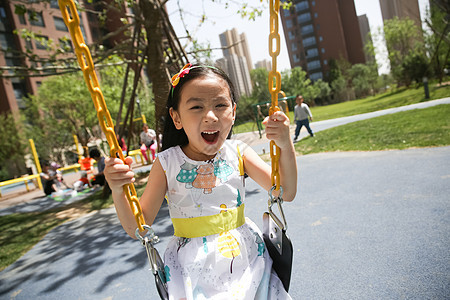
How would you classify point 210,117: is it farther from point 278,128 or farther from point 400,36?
point 400,36

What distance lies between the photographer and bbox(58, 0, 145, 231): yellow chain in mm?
1091

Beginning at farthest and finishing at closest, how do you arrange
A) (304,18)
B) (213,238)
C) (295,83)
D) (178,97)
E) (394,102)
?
(304,18)
(295,83)
(394,102)
(178,97)
(213,238)

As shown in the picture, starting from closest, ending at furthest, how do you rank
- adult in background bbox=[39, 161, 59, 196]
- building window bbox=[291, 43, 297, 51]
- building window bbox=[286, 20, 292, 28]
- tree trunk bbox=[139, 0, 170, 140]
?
tree trunk bbox=[139, 0, 170, 140] → adult in background bbox=[39, 161, 59, 196] → building window bbox=[286, 20, 292, 28] → building window bbox=[291, 43, 297, 51]

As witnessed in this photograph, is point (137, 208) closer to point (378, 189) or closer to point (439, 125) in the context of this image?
point (378, 189)

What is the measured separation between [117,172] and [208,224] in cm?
49

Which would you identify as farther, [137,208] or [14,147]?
[14,147]

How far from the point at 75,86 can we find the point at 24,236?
21.4m

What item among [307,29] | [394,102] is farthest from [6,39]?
[307,29]

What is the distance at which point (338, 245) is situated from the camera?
3.01m

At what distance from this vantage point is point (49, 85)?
24.9 m

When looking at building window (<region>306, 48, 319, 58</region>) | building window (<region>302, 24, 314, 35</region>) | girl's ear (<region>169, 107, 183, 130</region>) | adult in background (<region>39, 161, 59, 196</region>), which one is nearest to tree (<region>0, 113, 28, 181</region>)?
adult in background (<region>39, 161, 59, 196</region>)

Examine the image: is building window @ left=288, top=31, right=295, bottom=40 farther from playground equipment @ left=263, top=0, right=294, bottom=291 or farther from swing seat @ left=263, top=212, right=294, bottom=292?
swing seat @ left=263, top=212, right=294, bottom=292

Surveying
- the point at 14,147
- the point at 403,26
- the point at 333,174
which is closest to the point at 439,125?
the point at 333,174

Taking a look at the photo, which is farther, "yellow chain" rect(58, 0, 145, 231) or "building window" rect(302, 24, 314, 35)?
"building window" rect(302, 24, 314, 35)
